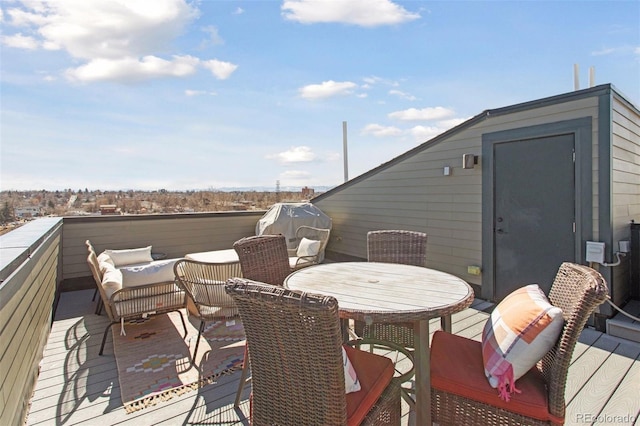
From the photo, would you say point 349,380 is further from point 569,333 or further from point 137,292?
point 137,292

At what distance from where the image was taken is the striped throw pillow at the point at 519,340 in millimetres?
1405

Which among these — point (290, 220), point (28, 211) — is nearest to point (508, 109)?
point (290, 220)

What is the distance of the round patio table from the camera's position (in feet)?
5.41

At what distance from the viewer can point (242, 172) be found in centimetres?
1417

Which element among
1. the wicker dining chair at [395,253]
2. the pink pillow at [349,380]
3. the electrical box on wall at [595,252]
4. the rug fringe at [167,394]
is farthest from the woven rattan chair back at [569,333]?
the electrical box on wall at [595,252]

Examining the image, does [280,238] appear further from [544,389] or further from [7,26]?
[7,26]

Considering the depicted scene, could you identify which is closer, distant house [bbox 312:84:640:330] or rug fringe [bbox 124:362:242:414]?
rug fringe [bbox 124:362:242:414]

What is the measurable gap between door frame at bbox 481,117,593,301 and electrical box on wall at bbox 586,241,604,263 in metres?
0.09

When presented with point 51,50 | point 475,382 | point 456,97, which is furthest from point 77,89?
point 475,382

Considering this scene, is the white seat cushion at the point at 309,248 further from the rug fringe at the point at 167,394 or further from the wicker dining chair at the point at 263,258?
the rug fringe at the point at 167,394

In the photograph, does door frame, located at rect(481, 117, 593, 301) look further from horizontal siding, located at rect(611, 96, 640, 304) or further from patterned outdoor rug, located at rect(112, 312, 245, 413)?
patterned outdoor rug, located at rect(112, 312, 245, 413)

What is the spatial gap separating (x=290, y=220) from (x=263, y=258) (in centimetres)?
397

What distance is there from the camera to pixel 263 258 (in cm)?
271

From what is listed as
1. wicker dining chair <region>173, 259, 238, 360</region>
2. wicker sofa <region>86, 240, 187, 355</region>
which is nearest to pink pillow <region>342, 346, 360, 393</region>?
wicker dining chair <region>173, 259, 238, 360</region>
